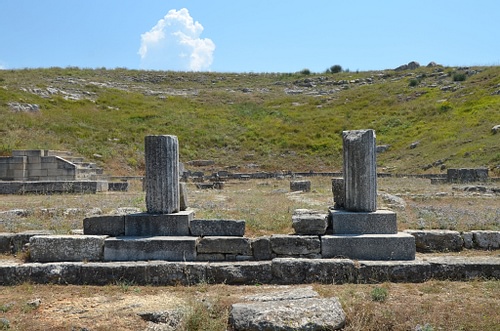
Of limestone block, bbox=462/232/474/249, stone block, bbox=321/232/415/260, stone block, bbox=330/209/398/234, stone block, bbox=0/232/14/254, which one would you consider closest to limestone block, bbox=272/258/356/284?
stone block, bbox=321/232/415/260

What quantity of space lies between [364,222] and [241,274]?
232 centimetres

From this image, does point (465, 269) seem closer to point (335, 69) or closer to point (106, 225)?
point (106, 225)

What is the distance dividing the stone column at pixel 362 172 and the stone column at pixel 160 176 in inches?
126

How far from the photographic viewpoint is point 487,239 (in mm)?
8016

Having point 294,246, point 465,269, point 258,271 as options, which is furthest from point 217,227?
point 465,269

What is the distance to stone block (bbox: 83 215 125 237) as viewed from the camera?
7926 mm

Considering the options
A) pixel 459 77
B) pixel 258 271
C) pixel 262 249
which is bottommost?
pixel 258 271

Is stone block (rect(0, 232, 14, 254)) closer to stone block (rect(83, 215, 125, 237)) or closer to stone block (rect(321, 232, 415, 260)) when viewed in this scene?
stone block (rect(83, 215, 125, 237))

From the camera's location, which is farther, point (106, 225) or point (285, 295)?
point (106, 225)

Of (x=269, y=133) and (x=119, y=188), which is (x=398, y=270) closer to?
(x=119, y=188)

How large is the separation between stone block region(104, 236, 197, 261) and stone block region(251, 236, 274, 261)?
1017 millimetres

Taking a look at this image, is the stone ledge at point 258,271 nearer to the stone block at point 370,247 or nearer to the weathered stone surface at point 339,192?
the stone block at point 370,247

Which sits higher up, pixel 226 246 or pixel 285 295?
pixel 226 246

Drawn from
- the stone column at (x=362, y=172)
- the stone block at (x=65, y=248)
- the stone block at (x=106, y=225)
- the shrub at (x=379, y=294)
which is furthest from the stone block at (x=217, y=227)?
the shrub at (x=379, y=294)
